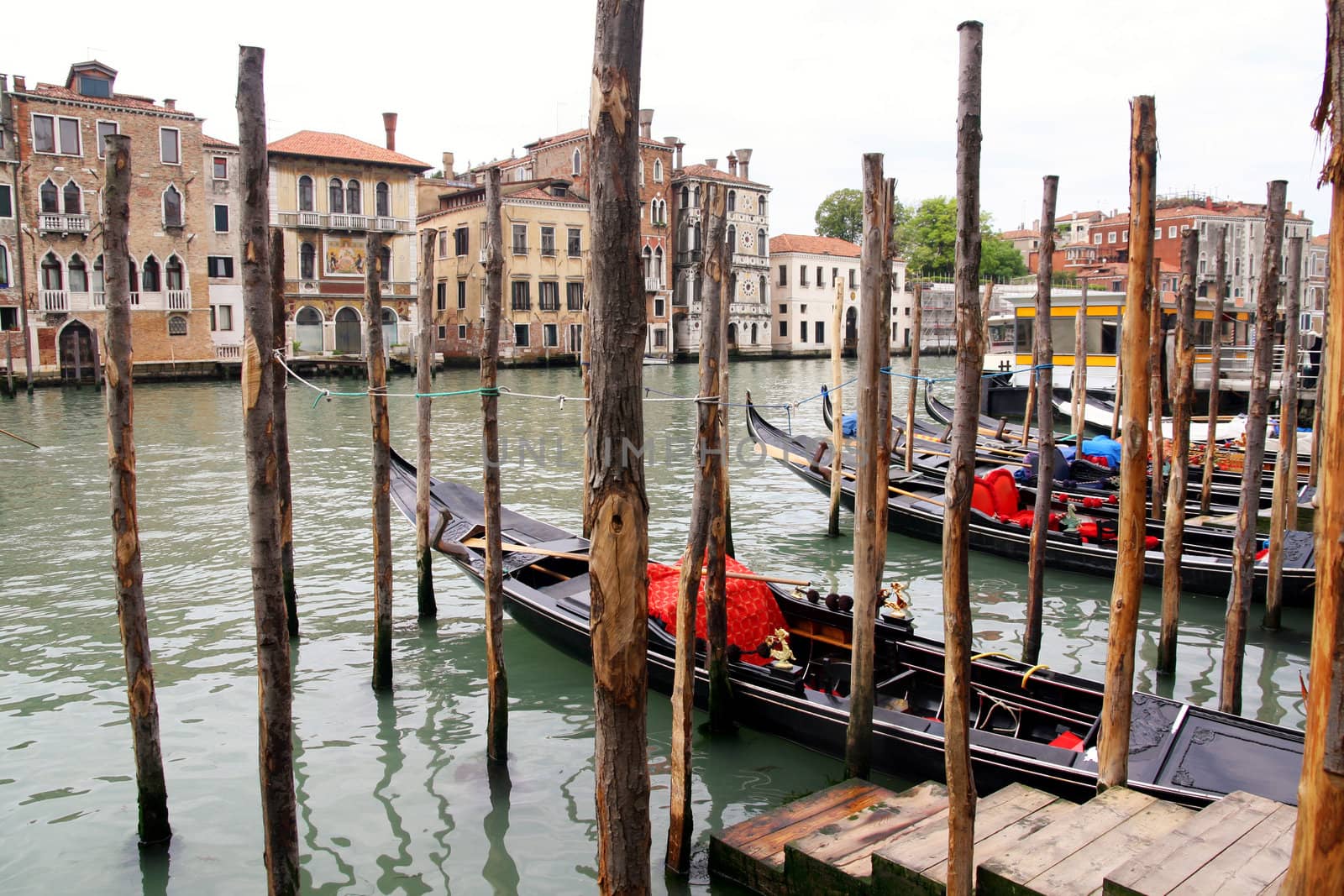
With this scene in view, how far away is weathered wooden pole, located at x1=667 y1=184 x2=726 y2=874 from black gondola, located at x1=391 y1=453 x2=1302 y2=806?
1.90ft

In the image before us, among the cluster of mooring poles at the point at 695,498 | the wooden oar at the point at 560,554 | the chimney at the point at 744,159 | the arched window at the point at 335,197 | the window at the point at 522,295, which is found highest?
the chimney at the point at 744,159

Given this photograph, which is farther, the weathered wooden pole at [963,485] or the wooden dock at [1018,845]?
the weathered wooden pole at [963,485]

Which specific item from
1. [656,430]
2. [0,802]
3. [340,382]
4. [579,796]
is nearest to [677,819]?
[579,796]

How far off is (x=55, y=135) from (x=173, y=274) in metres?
4.34

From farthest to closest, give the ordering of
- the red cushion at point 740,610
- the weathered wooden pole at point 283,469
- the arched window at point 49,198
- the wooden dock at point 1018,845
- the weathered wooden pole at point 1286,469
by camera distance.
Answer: the arched window at point 49,198 → the weathered wooden pole at point 283,469 → the weathered wooden pole at point 1286,469 → the red cushion at point 740,610 → the wooden dock at point 1018,845

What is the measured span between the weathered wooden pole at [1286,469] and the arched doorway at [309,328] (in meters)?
27.8

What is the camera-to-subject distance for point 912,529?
9.48 m

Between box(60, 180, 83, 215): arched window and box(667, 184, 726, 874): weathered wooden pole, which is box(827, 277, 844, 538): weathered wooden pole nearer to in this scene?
box(667, 184, 726, 874): weathered wooden pole

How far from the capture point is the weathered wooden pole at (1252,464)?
4.84m

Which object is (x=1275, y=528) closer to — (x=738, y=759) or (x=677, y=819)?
(x=738, y=759)

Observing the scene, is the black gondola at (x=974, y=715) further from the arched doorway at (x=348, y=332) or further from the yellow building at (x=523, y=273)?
the yellow building at (x=523, y=273)

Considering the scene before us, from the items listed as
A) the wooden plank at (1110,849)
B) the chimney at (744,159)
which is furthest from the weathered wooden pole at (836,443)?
the chimney at (744,159)

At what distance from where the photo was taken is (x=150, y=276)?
91.8 feet

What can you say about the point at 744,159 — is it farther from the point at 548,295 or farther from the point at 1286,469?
the point at 1286,469
